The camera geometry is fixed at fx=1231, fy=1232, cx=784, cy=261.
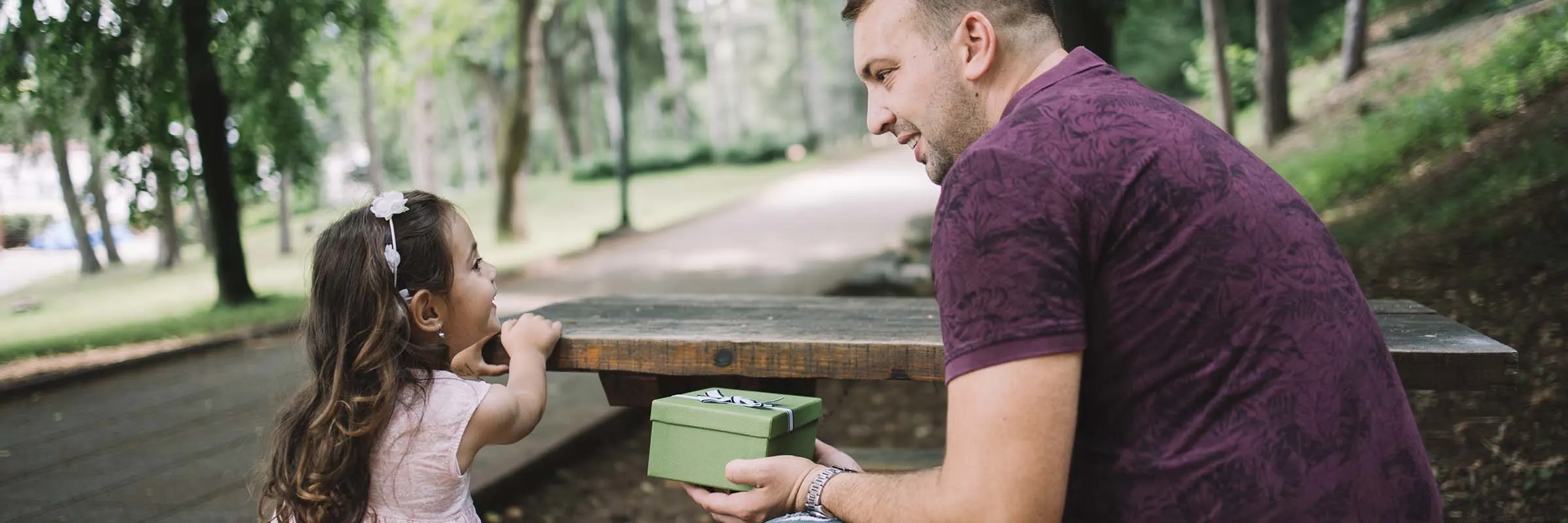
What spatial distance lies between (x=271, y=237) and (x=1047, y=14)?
30.3 meters

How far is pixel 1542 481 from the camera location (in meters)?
4.00

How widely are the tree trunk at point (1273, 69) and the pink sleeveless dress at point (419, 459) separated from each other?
637 inches

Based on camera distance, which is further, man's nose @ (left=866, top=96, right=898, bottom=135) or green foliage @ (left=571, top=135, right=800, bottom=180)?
green foliage @ (left=571, top=135, right=800, bottom=180)

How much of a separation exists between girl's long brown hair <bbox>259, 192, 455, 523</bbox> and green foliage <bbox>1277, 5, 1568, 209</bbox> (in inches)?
352

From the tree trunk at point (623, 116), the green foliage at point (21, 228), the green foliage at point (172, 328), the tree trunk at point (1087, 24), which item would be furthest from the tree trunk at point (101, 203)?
the tree trunk at point (1087, 24)

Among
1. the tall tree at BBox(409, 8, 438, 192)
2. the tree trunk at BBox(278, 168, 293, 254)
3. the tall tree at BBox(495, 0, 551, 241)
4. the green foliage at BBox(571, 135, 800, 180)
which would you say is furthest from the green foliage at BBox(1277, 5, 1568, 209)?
the green foliage at BBox(571, 135, 800, 180)

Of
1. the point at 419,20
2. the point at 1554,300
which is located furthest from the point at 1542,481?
the point at 419,20

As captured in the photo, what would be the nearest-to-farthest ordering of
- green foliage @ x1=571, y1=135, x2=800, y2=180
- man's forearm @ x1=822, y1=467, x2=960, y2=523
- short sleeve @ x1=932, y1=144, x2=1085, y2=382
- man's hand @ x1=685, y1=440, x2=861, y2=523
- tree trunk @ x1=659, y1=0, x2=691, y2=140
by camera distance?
short sleeve @ x1=932, y1=144, x2=1085, y2=382, man's forearm @ x1=822, y1=467, x2=960, y2=523, man's hand @ x1=685, y1=440, x2=861, y2=523, green foliage @ x1=571, y1=135, x2=800, y2=180, tree trunk @ x1=659, y1=0, x2=691, y2=140

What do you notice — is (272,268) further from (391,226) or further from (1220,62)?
(391,226)

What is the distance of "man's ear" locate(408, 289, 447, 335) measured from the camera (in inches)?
103

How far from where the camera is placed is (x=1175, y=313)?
1590 millimetres

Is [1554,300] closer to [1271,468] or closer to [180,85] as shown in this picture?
[1271,468]

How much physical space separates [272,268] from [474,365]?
745 inches

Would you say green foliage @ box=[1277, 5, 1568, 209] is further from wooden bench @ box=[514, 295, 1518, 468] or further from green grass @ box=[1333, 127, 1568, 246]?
wooden bench @ box=[514, 295, 1518, 468]
